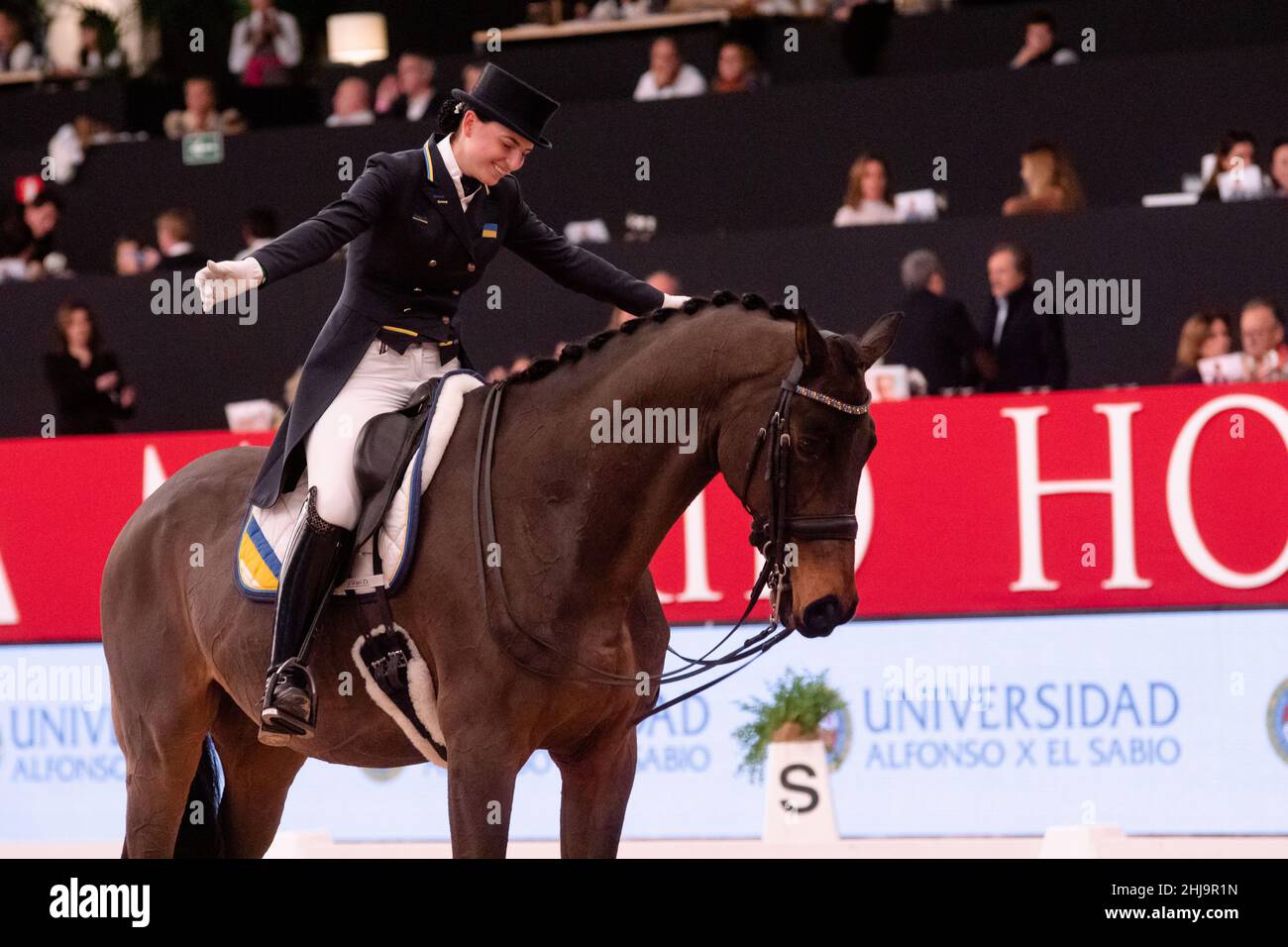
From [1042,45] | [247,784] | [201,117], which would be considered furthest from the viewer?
[201,117]

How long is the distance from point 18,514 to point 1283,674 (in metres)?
5.46

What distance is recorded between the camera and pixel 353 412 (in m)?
4.36

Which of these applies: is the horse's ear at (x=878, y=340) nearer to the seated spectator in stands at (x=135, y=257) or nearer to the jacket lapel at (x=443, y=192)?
the jacket lapel at (x=443, y=192)

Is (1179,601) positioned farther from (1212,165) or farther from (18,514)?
(18,514)

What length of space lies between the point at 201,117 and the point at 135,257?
141cm

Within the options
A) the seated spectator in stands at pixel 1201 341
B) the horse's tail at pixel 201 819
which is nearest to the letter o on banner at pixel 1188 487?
the seated spectator in stands at pixel 1201 341

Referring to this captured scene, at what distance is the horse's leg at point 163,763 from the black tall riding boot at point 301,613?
0.61 m

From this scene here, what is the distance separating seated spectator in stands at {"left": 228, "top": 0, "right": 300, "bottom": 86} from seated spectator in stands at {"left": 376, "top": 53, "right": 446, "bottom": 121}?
4.33ft

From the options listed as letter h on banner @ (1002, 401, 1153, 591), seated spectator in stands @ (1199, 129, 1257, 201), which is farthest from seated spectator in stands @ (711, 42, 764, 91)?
letter h on banner @ (1002, 401, 1153, 591)

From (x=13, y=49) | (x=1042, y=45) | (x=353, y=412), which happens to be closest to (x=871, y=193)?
(x=1042, y=45)

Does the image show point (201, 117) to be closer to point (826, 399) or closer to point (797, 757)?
point (797, 757)

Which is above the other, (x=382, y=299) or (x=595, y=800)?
(x=382, y=299)
